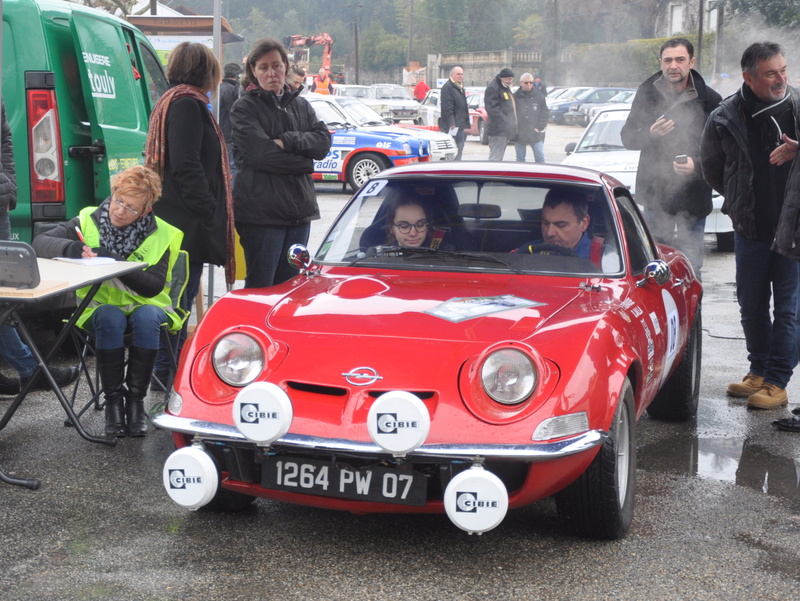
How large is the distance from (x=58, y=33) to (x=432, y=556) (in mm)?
4197

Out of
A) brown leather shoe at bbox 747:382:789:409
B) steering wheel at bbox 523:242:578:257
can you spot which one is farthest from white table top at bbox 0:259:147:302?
brown leather shoe at bbox 747:382:789:409

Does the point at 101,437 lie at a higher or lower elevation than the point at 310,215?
lower

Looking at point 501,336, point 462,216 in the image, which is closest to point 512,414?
point 501,336

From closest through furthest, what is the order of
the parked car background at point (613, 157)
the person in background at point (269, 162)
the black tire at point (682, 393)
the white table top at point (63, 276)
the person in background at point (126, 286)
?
the white table top at point (63, 276) < the person in background at point (126, 286) < the black tire at point (682, 393) < the person in background at point (269, 162) < the parked car background at point (613, 157)

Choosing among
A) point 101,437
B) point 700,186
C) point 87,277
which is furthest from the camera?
point 700,186

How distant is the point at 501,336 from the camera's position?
3.68 m

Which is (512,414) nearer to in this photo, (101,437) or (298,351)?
(298,351)

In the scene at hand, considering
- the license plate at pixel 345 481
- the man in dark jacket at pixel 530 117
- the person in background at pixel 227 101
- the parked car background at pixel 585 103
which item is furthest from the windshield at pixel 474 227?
the parked car background at pixel 585 103

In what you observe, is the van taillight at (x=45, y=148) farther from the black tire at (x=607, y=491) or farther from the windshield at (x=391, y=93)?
the windshield at (x=391, y=93)

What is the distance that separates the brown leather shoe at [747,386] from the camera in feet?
19.7

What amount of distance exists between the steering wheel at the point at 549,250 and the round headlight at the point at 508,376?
45.8 inches

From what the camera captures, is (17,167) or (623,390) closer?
(623,390)

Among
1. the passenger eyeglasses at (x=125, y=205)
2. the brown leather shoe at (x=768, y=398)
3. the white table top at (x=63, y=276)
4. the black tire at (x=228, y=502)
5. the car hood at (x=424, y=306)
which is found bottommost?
the brown leather shoe at (x=768, y=398)

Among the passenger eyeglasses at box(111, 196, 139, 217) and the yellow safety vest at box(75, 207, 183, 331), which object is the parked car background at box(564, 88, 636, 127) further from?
the passenger eyeglasses at box(111, 196, 139, 217)
